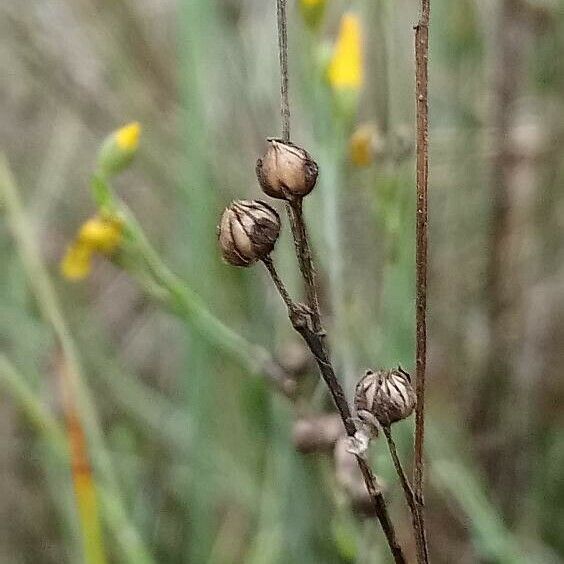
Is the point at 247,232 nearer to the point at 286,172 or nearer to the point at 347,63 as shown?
the point at 286,172

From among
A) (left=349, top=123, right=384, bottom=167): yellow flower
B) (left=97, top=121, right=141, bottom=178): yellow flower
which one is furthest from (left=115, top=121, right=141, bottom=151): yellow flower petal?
(left=349, top=123, right=384, bottom=167): yellow flower

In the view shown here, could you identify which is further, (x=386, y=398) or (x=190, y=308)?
(x=190, y=308)

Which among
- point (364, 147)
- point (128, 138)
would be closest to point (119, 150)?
point (128, 138)

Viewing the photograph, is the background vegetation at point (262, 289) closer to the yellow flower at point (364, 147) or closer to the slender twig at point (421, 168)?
the yellow flower at point (364, 147)

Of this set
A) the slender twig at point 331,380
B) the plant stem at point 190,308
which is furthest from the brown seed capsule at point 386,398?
the plant stem at point 190,308

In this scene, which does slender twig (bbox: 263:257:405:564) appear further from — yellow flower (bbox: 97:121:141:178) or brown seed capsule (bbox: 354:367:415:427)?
yellow flower (bbox: 97:121:141:178)

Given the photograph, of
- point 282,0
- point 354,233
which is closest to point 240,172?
point 354,233

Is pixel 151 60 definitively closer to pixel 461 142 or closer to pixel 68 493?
pixel 461 142
